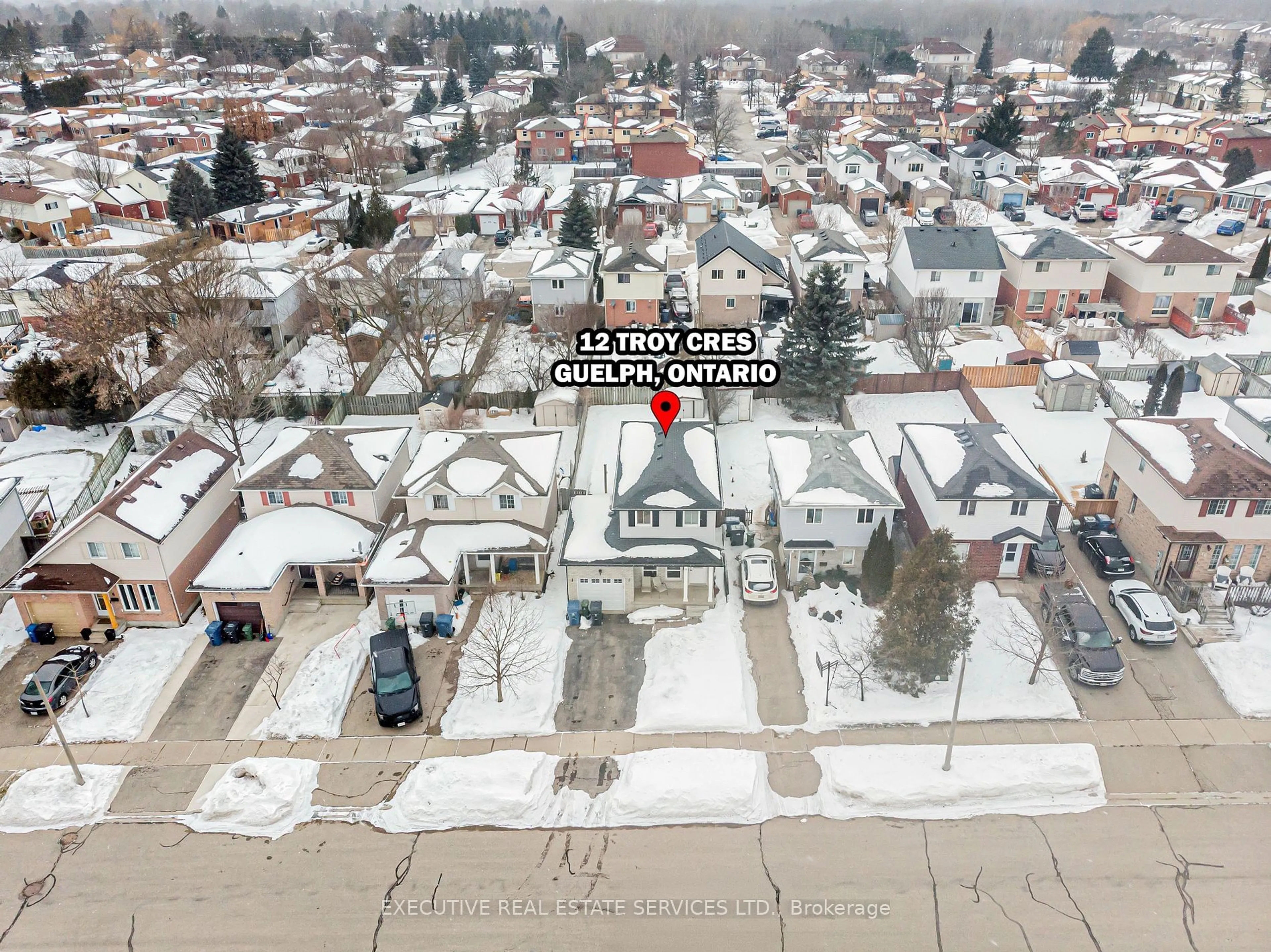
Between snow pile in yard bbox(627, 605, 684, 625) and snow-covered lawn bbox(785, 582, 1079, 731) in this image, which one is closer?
snow-covered lawn bbox(785, 582, 1079, 731)

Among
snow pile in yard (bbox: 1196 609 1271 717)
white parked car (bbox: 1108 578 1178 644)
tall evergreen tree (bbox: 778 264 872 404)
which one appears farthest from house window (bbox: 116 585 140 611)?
snow pile in yard (bbox: 1196 609 1271 717)

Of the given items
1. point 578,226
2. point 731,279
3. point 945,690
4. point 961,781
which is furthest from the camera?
point 578,226

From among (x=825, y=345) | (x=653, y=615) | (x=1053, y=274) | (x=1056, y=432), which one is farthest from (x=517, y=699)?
(x=1053, y=274)

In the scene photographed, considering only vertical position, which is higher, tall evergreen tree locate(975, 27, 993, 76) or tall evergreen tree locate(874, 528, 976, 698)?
tall evergreen tree locate(975, 27, 993, 76)

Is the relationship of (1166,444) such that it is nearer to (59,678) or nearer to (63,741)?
(63,741)

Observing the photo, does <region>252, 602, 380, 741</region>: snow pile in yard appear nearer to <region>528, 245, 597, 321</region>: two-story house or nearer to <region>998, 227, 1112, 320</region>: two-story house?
<region>528, 245, 597, 321</region>: two-story house

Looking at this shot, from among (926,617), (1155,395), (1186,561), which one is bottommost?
(1186,561)

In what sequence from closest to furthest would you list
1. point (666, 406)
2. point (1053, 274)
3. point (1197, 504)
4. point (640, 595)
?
1. point (1197, 504)
2. point (640, 595)
3. point (666, 406)
4. point (1053, 274)
